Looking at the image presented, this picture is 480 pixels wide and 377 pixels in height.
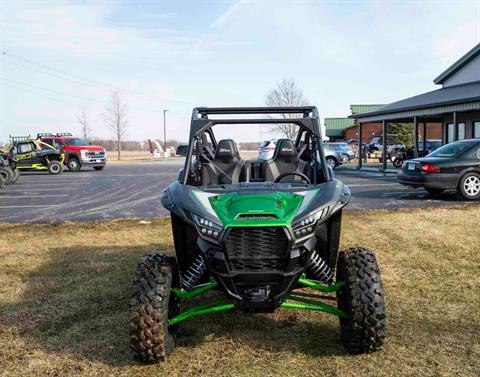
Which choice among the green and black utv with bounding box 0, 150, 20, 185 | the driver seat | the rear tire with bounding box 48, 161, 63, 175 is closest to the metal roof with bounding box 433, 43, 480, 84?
the rear tire with bounding box 48, 161, 63, 175

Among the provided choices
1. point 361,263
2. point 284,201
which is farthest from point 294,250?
point 361,263

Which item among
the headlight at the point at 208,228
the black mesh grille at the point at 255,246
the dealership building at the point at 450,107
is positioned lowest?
the black mesh grille at the point at 255,246

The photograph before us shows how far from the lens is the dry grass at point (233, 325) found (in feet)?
11.5

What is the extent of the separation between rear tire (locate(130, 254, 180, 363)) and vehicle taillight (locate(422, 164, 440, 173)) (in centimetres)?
1009

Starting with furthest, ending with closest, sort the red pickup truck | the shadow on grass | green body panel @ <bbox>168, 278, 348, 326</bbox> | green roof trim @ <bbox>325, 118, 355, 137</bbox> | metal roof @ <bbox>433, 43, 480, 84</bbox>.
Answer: green roof trim @ <bbox>325, 118, 355, 137</bbox> → the red pickup truck → metal roof @ <bbox>433, 43, 480, 84</bbox> → the shadow on grass → green body panel @ <bbox>168, 278, 348, 326</bbox>

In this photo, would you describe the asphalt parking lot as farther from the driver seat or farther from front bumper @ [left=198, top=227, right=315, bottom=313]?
front bumper @ [left=198, top=227, right=315, bottom=313]

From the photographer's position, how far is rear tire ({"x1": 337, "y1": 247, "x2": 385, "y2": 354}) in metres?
3.45

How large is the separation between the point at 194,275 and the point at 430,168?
9.85 m

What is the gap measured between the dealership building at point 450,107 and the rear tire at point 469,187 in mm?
7765

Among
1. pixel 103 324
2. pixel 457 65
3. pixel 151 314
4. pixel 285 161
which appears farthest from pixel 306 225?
pixel 457 65

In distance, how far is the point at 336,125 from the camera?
65.4 meters

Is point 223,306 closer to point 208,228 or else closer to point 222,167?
point 208,228

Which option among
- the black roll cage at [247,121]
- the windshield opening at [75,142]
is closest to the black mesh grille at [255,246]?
the black roll cage at [247,121]

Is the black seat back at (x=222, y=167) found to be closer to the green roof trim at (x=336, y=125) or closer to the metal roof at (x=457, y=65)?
the metal roof at (x=457, y=65)
